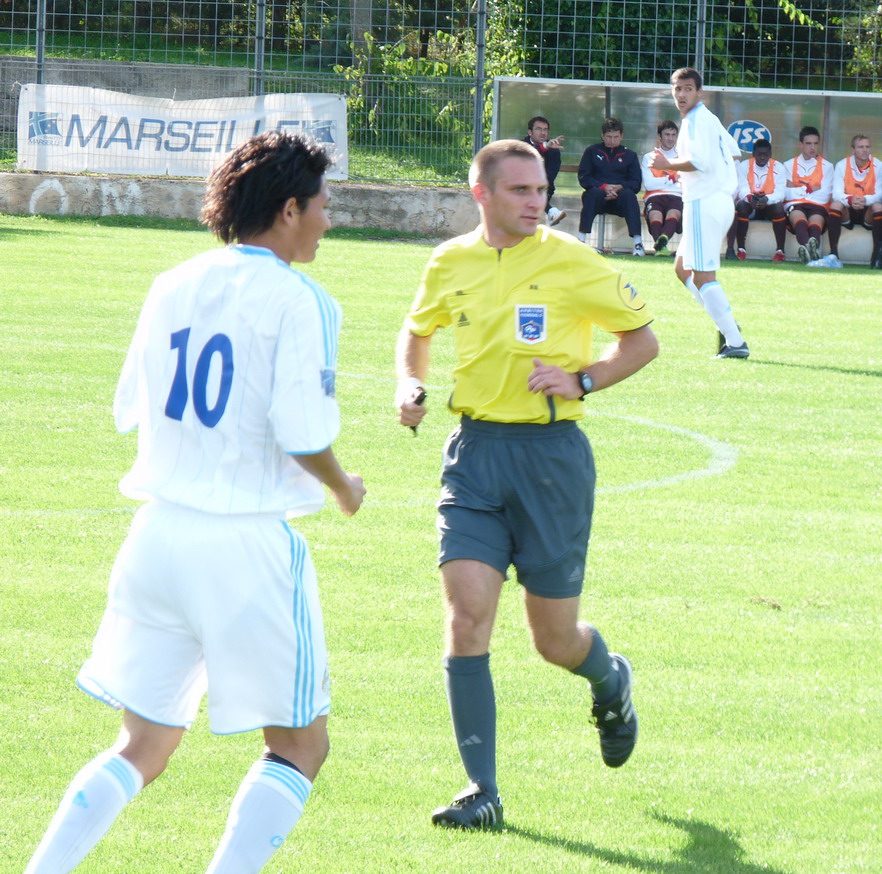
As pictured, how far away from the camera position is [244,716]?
123 inches

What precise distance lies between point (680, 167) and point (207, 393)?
10.3 metres

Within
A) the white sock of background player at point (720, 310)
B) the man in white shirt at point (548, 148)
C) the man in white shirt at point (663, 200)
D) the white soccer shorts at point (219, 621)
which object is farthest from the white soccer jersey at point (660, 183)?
the white soccer shorts at point (219, 621)

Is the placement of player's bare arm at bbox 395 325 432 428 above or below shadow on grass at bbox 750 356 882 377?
above

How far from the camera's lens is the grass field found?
13.1 feet

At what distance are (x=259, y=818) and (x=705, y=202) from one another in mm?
10567

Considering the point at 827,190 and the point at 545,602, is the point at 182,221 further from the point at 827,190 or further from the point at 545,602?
the point at 545,602

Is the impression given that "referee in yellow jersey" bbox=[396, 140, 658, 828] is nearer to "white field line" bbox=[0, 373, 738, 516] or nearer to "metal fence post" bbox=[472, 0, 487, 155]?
"white field line" bbox=[0, 373, 738, 516]

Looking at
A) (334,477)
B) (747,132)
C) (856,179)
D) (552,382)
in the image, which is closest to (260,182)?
(334,477)

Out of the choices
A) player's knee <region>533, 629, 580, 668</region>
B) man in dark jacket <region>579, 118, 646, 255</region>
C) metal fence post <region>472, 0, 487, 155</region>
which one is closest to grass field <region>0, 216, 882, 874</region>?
player's knee <region>533, 629, 580, 668</region>

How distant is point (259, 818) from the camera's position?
10.3ft

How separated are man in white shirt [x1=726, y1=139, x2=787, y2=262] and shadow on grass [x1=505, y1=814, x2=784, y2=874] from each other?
1909cm

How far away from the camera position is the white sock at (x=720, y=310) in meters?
12.2

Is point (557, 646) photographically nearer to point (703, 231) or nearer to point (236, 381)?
point (236, 381)

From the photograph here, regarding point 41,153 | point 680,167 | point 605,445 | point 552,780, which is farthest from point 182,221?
point 552,780
